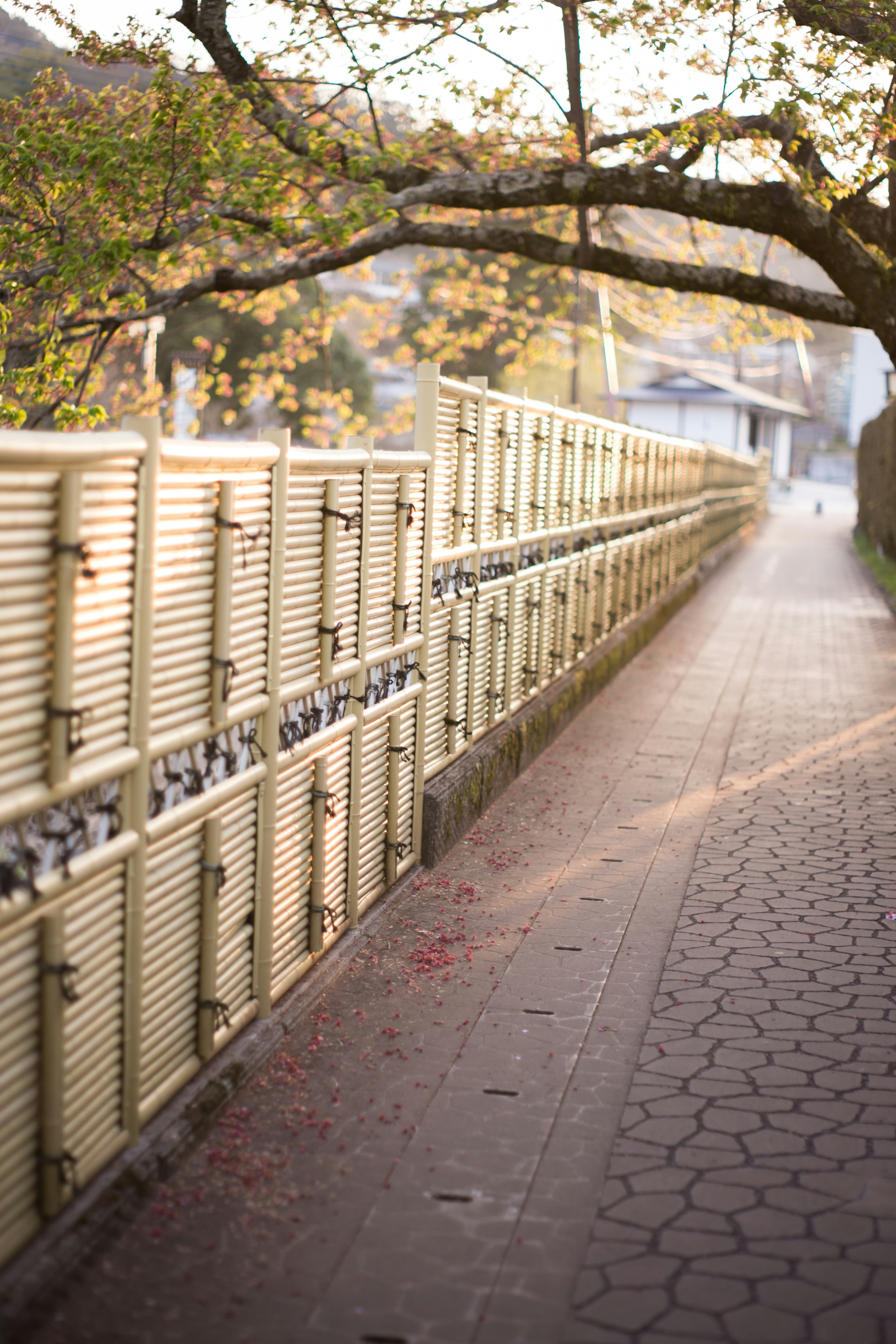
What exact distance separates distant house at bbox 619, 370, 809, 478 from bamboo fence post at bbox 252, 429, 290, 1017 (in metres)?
48.3

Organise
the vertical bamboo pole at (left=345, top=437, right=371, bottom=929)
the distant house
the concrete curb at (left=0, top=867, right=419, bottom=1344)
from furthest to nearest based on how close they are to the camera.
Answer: the distant house < the vertical bamboo pole at (left=345, top=437, right=371, bottom=929) < the concrete curb at (left=0, top=867, right=419, bottom=1344)

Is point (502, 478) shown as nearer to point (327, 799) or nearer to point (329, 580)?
point (329, 580)

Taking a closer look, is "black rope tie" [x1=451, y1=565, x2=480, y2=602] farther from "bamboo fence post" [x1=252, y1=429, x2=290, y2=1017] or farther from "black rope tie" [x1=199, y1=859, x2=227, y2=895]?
"black rope tie" [x1=199, y1=859, x2=227, y2=895]

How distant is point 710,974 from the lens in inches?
226

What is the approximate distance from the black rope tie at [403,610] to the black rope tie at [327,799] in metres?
1.19

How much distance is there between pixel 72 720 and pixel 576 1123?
2208 millimetres

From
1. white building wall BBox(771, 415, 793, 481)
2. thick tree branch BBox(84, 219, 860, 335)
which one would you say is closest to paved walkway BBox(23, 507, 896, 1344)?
thick tree branch BBox(84, 219, 860, 335)

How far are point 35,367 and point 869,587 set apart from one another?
17650 mm

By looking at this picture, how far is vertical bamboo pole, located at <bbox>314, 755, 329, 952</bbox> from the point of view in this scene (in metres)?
5.42

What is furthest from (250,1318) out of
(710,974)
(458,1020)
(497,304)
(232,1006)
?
(497,304)

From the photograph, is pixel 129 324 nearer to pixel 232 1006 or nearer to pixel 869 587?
pixel 232 1006

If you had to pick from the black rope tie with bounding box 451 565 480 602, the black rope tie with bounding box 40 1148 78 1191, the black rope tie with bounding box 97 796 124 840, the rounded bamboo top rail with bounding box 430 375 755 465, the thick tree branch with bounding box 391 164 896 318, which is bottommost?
the black rope tie with bounding box 40 1148 78 1191

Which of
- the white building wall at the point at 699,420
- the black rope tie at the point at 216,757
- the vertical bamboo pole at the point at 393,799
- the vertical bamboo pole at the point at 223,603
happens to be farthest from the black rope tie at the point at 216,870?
the white building wall at the point at 699,420

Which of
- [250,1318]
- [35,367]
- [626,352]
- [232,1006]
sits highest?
[626,352]
